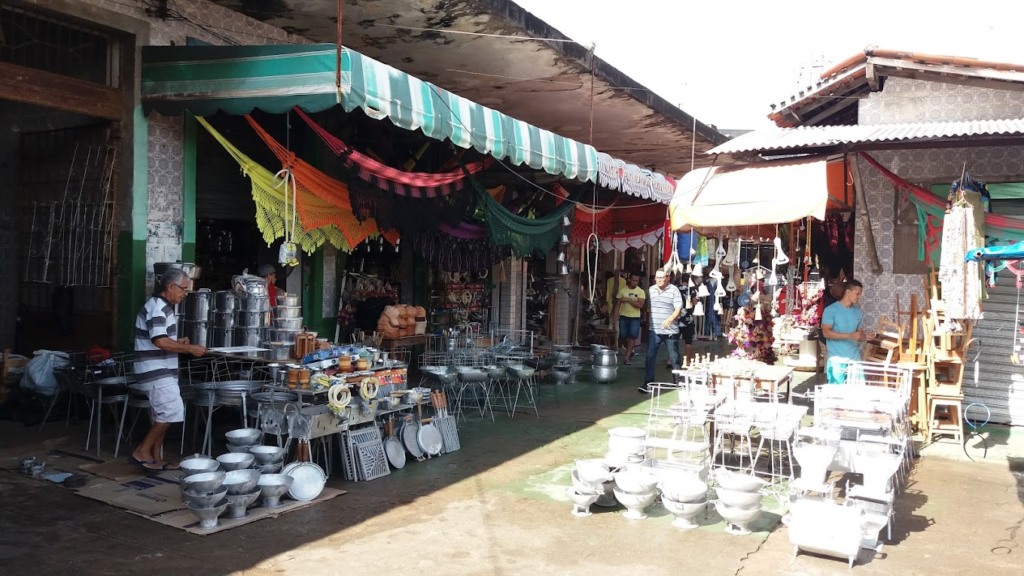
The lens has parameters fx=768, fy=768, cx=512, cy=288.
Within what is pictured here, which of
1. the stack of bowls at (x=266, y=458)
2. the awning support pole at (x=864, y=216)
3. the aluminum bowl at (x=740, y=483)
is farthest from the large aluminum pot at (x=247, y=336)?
the awning support pole at (x=864, y=216)

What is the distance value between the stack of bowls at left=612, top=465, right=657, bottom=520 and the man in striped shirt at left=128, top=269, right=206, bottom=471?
365 cm

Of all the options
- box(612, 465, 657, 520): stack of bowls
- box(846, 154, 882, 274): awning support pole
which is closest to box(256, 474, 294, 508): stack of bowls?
box(612, 465, 657, 520): stack of bowls

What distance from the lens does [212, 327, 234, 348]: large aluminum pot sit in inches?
297

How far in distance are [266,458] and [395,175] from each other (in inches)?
144

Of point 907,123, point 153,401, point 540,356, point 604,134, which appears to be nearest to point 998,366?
point 907,123

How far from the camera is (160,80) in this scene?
24.3 feet

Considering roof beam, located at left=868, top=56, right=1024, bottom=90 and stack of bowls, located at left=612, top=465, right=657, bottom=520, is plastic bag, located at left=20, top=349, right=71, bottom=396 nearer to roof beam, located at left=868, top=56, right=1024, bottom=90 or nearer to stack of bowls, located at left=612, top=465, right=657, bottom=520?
stack of bowls, located at left=612, top=465, right=657, bottom=520

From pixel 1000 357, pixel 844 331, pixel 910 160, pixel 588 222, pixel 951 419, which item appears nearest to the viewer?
pixel 844 331

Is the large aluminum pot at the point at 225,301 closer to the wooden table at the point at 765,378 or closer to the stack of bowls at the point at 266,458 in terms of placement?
the stack of bowls at the point at 266,458

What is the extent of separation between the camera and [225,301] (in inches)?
296

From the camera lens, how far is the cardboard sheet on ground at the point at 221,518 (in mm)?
5305

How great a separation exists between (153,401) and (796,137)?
24.1 feet

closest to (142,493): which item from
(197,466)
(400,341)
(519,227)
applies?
(197,466)

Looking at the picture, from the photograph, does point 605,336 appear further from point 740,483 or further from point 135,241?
point 740,483
